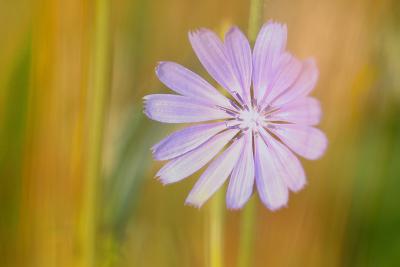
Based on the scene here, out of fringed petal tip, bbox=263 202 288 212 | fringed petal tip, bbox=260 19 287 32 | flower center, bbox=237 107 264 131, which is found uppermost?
fringed petal tip, bbox=260 19 287 32

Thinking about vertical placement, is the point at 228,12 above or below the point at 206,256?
above

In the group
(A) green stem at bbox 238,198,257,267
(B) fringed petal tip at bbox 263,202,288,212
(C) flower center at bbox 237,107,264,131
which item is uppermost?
(C) flower center at bbox 237,107,264,131

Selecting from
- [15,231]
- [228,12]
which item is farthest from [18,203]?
[228,12]

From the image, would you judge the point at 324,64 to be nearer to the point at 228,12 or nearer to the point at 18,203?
the point at 228,12

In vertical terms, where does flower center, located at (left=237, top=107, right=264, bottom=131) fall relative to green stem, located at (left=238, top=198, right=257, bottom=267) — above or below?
above
